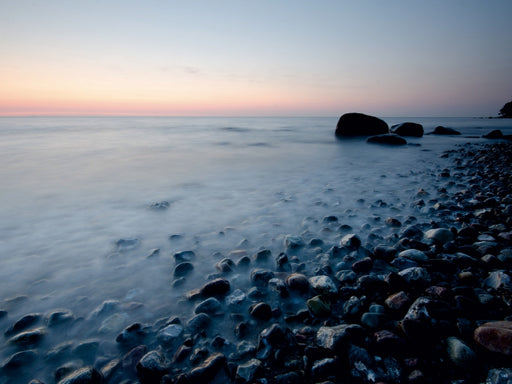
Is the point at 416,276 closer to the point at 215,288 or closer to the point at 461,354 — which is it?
the point at 461,354

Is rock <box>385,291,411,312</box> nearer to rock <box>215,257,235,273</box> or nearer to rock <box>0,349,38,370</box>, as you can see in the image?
rock <box>215,257,235,273</box>

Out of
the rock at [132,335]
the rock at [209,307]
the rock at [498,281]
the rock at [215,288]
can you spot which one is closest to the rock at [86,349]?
the rock at [132,335]

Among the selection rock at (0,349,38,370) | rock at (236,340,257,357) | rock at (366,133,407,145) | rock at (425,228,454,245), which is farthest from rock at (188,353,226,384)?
rock at (366,133,407,145)

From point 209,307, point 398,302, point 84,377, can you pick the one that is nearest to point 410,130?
point 398,302

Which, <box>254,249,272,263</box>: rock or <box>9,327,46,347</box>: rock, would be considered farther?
<box>254,249,272,263</box>: rock

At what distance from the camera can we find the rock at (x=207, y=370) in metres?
1.35

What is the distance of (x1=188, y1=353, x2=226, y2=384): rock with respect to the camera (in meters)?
1.35

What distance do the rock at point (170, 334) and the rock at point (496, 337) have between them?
5.50 feet

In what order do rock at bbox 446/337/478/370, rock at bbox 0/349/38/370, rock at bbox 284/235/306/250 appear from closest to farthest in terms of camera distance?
rock at bbox 446/337/478/370 → rock at bbox 0/349/38/370 → rock at bbox 284/235/306/250

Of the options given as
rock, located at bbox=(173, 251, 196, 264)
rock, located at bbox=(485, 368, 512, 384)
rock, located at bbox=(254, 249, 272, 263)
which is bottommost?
rock, located at bbox=(173, 251, 196, 264)

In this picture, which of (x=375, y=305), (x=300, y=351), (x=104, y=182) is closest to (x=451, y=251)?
(x=375, y=305)

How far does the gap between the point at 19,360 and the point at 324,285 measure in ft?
6.54

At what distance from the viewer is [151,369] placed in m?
1.39

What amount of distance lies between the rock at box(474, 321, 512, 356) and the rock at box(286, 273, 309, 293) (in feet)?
3.37
